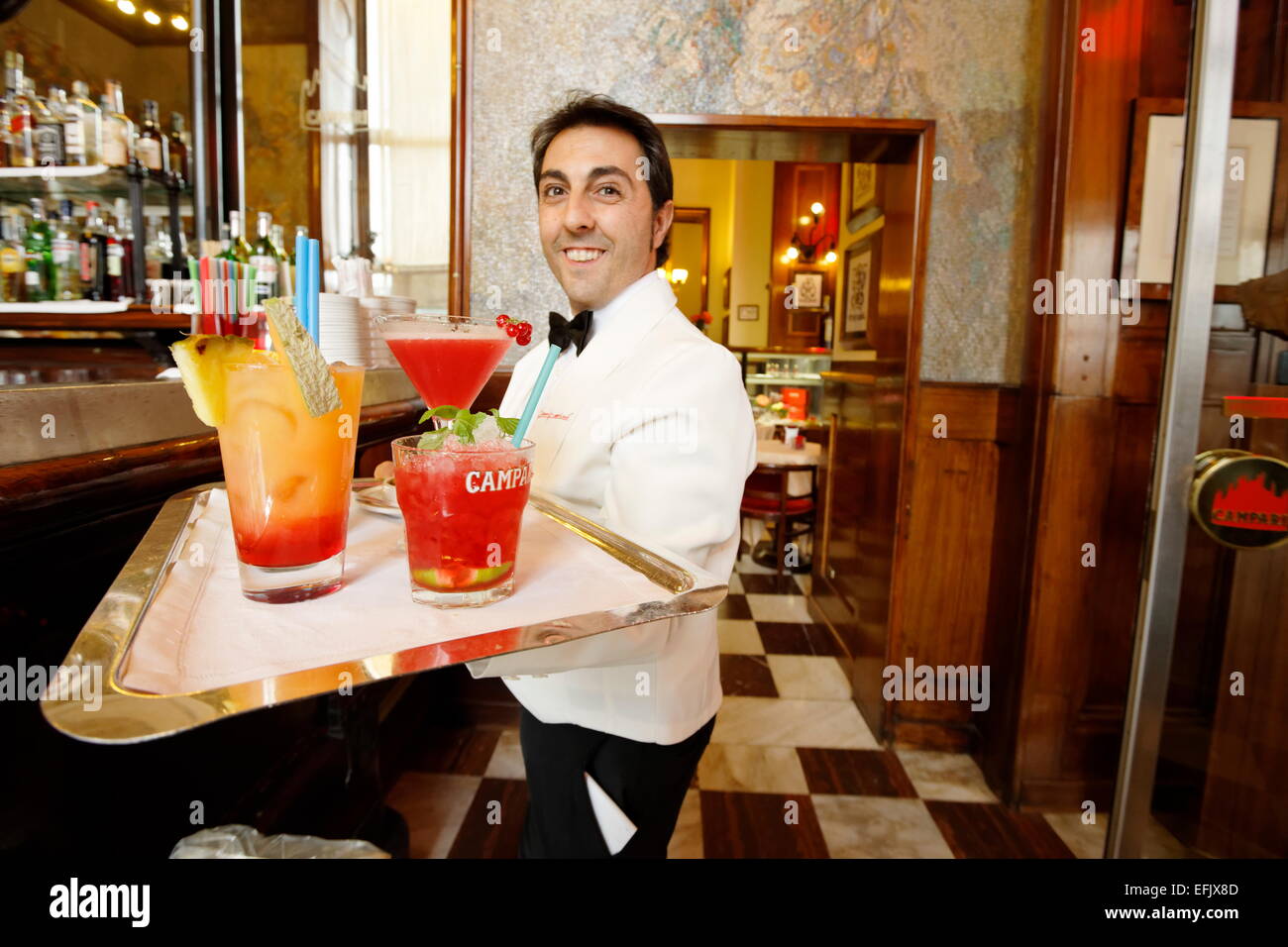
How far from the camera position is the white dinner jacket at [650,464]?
42.1 inches

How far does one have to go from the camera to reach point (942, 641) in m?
2.95

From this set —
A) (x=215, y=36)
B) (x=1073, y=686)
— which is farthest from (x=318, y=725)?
(x=215, y=36)

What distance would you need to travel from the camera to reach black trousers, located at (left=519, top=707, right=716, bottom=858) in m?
A: 1.28

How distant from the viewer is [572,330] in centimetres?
140

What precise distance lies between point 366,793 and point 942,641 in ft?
7.27

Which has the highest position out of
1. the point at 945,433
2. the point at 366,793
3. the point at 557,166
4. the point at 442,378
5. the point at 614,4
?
the point at 614,4

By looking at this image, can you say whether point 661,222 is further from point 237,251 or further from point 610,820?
point 237,251

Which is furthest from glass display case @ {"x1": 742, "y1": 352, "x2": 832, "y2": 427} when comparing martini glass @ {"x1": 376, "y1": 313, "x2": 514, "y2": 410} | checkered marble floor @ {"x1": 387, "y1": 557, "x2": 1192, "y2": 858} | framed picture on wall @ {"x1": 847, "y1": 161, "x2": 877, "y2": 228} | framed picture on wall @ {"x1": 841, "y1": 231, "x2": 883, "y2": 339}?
martini glass @ {"x1": 376, "y1": 313, "x2": 514, "y2": 410}

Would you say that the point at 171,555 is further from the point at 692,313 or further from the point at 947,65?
the point at 692,313

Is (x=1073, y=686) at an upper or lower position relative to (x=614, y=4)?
lower

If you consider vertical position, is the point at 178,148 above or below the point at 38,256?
above

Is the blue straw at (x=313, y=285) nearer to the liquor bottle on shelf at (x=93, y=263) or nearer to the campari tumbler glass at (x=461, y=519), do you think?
the campari tumbler glass at (x=461, y=519)

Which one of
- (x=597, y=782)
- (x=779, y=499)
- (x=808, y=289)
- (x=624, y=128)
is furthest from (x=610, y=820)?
(x=808, y=289)

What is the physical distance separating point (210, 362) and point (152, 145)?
3.35 metres
